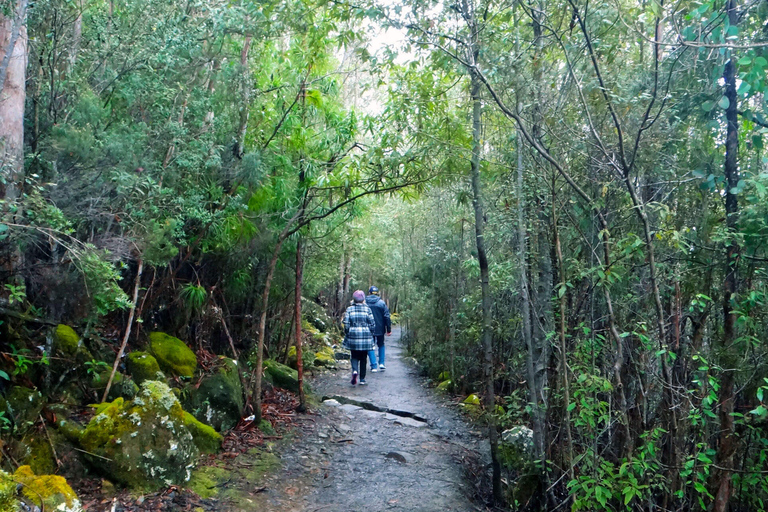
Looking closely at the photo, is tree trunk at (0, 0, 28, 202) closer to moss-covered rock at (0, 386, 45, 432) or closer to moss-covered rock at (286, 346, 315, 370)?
moss-covered rock at (0, 386, 45, 432)

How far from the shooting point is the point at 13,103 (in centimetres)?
469

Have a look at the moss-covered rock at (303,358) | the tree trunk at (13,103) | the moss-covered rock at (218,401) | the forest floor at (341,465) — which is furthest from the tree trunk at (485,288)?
the moss-covered rock at (303,358)

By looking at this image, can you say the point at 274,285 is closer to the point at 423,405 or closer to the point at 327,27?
the point at 423,405

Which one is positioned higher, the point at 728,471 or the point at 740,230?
the point at 740,230

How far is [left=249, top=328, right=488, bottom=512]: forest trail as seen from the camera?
17.9 feet

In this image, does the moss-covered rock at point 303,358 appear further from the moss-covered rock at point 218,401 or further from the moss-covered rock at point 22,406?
the moss-covered rock at point 22,406

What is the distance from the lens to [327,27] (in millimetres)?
5551

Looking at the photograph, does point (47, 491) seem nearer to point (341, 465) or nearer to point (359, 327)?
point (341, 465)

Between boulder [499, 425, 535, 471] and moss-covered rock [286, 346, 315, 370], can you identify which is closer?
boulder [499, 425, 535, 471]

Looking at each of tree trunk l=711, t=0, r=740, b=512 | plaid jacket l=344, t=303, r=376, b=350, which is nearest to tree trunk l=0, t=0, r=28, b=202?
tree trunk l=711, t=0, r=740, b=512

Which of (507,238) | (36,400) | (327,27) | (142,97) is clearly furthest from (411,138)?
(36,400)

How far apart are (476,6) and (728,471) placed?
15.7 feet

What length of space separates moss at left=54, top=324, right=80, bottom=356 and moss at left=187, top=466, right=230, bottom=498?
176 centimetres

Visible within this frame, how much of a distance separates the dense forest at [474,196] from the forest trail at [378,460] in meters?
0.74
